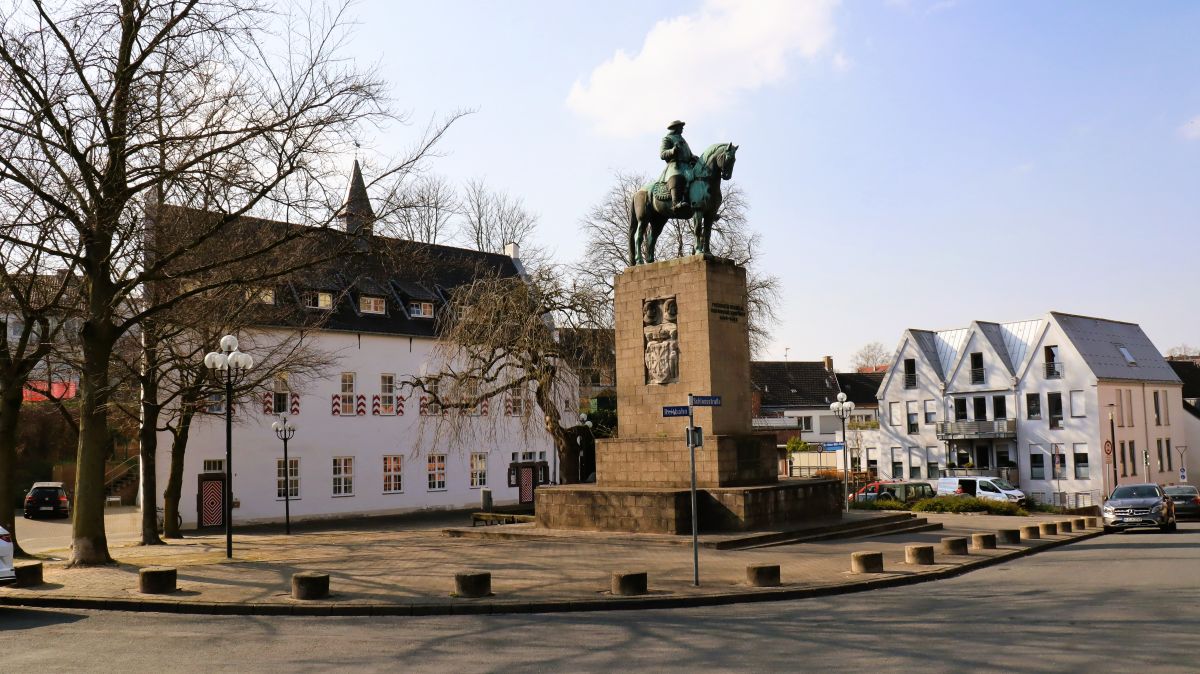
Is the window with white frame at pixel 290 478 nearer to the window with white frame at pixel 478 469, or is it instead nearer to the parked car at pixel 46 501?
the window with white frame at pixel 478 469

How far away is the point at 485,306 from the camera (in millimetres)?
27375

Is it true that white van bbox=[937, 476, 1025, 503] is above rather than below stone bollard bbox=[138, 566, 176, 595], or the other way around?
below

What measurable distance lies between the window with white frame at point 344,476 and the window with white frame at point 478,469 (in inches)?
251

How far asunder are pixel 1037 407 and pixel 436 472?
113ft

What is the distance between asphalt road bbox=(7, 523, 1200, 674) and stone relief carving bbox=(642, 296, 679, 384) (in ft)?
29.4

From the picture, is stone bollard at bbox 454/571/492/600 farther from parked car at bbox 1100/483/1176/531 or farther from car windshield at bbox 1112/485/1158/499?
car windshield at bbox 1112/485/1158/499

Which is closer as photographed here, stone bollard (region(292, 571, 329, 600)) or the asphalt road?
the asphalt road

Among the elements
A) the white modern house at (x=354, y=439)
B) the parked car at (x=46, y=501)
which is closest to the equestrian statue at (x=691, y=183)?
the white modern house at (x=354, y=439)

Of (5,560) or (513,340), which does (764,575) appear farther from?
(513,340)

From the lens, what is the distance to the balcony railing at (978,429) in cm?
5703

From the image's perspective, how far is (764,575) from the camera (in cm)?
1440

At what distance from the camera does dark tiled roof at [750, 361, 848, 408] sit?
259 ft

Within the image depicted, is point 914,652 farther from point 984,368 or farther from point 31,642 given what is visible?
point 984,368

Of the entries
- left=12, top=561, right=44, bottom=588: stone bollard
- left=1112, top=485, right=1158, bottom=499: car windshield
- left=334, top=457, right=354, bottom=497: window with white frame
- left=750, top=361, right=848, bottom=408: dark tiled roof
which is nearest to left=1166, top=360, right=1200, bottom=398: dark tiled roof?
left=750, top=361, right=848, bottom=408: dark tiled roof
